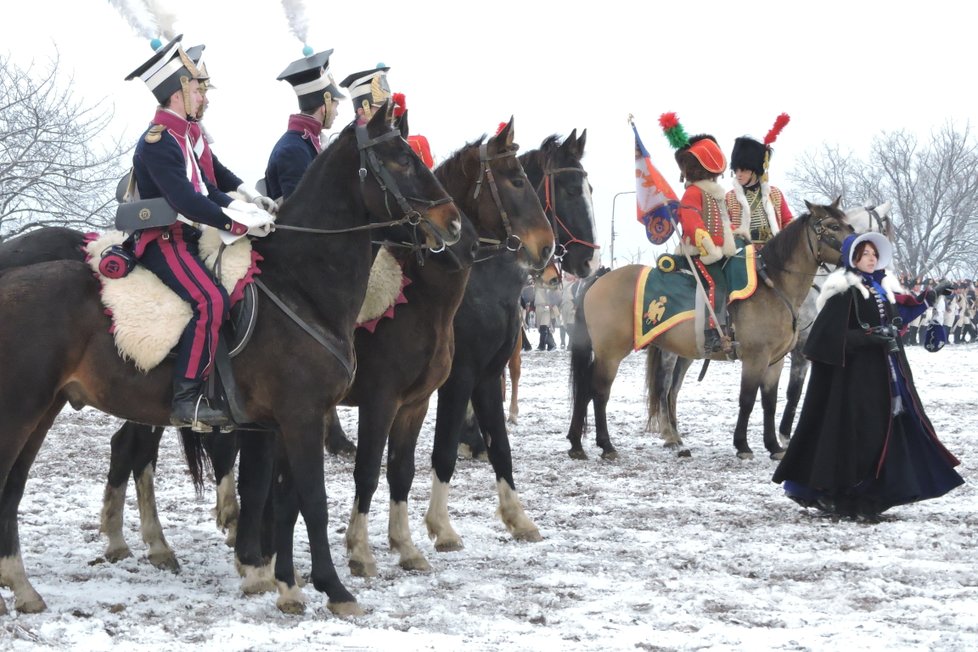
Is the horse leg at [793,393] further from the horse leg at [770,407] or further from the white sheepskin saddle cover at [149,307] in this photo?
the white sheepskin saddle cover at [149,307]

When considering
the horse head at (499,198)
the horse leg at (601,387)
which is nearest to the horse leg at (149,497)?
the horse head at (499,198)

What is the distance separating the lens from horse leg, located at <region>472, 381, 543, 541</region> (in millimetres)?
7832

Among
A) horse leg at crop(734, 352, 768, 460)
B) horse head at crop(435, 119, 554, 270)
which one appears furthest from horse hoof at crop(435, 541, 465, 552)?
horse leg at crop(734, 352, 768, 460)

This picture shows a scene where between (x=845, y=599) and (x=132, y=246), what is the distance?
4.06 m

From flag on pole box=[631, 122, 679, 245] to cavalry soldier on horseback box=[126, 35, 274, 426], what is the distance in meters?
7.02

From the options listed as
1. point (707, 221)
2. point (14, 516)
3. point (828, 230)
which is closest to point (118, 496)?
point (14, 516)

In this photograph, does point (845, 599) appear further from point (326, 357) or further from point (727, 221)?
point (727, 221)

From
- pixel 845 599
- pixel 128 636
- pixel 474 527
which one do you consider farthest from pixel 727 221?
pixel 128 636

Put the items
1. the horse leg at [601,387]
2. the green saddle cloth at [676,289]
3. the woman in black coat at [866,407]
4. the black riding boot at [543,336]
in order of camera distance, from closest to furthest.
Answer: the woman in black coat at [866,407] → the green saddle cloth at [676,289] → the horse leg at [601,387] → the black riding boot at [543,336]

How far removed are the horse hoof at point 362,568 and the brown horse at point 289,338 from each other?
0.77 meters

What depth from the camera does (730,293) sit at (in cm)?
1200

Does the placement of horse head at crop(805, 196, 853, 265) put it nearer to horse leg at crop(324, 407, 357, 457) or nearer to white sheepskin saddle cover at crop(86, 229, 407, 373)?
horse leg at crop(324, 407, 357, 457)

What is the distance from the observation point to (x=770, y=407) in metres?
12.1

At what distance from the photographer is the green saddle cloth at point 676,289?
11951 millimetres
